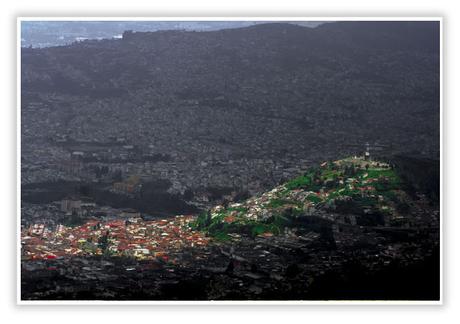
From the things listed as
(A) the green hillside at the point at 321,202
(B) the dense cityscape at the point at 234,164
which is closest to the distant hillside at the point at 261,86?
(B) the dense cityscape at the point at 234,164

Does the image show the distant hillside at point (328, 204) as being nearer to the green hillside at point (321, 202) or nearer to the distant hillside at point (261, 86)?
the green hillside at point (321, 202)

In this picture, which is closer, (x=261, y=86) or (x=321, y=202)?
(x=321, y=202)

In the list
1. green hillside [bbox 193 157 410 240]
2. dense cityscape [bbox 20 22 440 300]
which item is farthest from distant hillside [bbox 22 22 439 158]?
green hillside [bbox 193 157 410 240]

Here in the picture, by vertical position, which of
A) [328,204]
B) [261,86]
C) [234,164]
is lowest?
[328,204]

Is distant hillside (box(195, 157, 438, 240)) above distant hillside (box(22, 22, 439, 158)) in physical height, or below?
below

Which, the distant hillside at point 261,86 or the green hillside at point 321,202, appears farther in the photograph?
the distant hillside at point 261,86

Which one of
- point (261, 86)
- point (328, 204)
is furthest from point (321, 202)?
point (261, 86)

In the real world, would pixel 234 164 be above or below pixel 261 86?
below

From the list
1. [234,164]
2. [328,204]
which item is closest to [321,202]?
[328,204]

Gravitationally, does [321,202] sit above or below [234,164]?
below

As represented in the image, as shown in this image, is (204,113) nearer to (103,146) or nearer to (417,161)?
(103,146)

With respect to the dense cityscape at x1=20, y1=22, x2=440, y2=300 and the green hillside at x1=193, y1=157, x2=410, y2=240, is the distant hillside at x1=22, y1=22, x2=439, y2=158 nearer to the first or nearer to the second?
the dense cityscape at x1=20, y1=22, x2=440, y2=300

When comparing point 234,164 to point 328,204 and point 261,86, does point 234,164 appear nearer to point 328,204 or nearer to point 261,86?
point 261,86

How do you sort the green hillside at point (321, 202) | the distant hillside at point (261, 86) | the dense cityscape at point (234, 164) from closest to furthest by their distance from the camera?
the dense cityscape at point (234, 164), the green hillside at point (321, 202), the distant hillside at point (261, 86)
